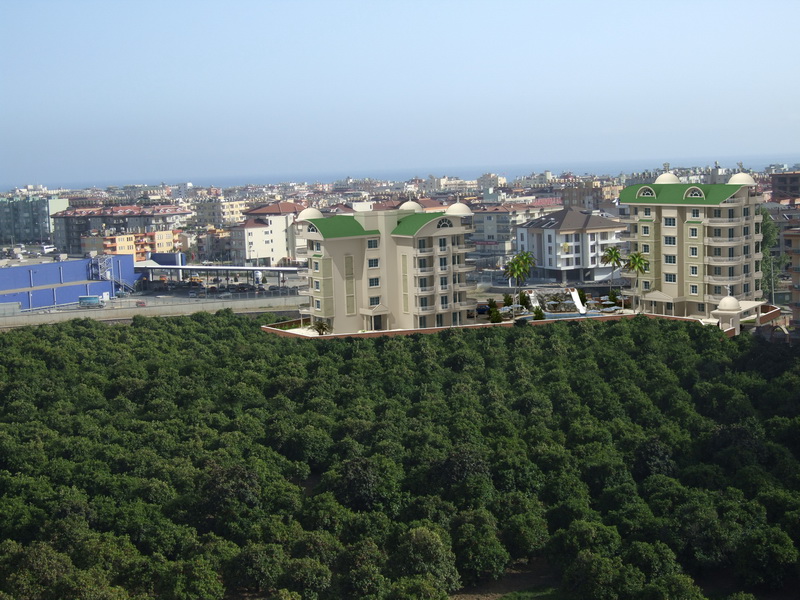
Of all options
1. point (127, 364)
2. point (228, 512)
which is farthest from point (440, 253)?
point (228, 512)

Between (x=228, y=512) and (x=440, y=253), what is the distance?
21.4 m

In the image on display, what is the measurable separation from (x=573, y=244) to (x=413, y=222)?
3303cm

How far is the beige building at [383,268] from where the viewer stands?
47188 mm

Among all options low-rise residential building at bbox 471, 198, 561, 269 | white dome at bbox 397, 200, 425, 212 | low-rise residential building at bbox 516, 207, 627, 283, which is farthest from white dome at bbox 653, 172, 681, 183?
low-rise residential building at bbox 471, 198, 561, 269

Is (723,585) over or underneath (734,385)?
underneath

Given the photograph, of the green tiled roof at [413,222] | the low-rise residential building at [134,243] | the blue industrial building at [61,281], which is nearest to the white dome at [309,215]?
the green tiled roof at [413,222]

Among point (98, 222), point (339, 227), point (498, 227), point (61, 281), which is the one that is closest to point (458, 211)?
point (339, 227)

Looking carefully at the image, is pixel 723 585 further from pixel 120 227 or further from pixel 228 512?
pixel 120 227

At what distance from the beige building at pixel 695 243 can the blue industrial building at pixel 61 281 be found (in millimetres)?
38126

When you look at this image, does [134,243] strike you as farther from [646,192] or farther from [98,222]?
[646,192]

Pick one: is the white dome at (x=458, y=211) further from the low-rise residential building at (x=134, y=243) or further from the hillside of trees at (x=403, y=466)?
the low-rise residential building at (x=134, y=243)

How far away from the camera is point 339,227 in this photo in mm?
47375

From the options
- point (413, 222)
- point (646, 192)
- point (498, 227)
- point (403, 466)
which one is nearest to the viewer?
point (403, 466)

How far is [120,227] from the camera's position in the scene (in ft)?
389
